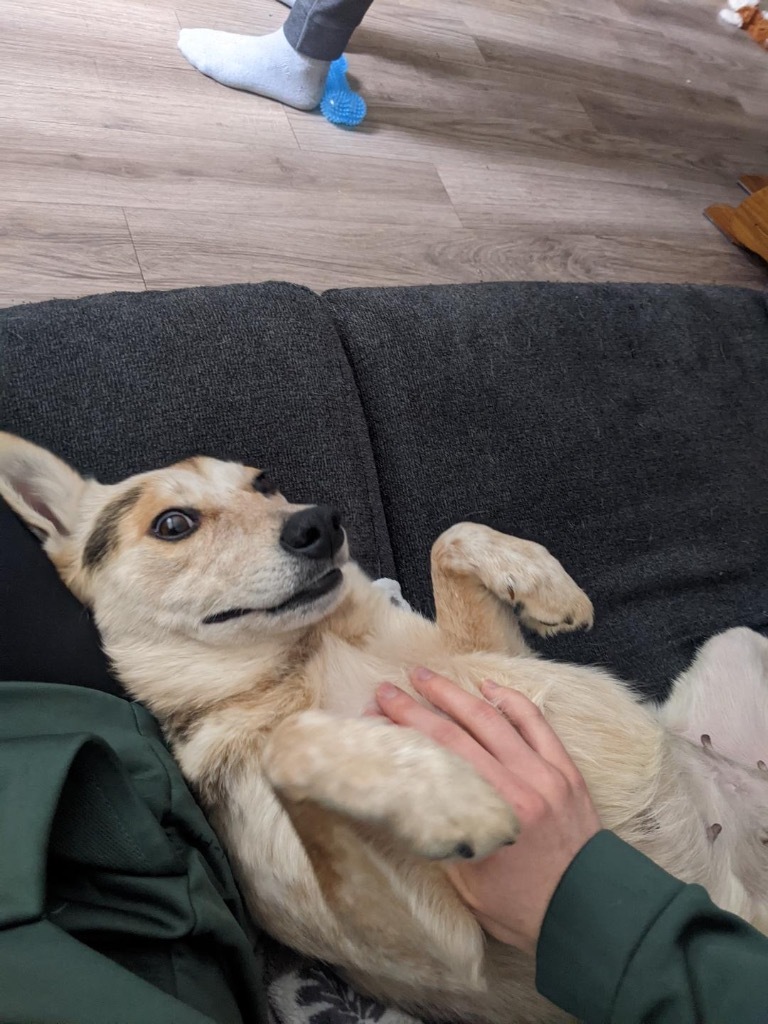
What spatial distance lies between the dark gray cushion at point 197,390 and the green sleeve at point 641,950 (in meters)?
0.85

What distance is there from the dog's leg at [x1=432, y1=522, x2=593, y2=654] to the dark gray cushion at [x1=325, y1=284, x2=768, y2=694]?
0.38 meters

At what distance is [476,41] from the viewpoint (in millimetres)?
4078

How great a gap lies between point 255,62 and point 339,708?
2.90 m

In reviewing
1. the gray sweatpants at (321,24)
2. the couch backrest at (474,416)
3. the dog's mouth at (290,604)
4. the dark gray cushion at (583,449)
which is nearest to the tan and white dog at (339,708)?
the dog's mouth at (290,604)

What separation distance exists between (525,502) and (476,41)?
11.0 feet

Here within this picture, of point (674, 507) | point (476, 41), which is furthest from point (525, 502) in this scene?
point (476, 41)

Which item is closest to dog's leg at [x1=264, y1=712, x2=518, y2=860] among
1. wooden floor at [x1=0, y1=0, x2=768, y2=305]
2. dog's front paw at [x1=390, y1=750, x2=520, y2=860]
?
dog's front paw at [x1=390, y1=750, x2=520, y2=860]

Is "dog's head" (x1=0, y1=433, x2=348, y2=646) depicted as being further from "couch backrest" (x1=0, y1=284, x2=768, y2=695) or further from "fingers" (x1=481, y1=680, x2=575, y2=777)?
"fingers" (x1=481, y1=680, x2=575, y2=777)

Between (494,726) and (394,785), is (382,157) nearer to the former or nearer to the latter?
(494,726)

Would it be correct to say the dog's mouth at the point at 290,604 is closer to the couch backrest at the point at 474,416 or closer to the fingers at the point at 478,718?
the fingers at the point at 478,718

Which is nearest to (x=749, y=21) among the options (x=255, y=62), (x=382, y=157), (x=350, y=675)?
(x=382, y=157)

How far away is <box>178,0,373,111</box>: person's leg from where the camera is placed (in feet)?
9.82

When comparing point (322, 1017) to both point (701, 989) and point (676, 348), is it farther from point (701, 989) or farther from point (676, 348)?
point (676, 348)

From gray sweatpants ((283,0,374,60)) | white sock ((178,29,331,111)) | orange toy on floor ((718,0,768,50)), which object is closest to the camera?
gray sweatpants ((283,0,374,60))
